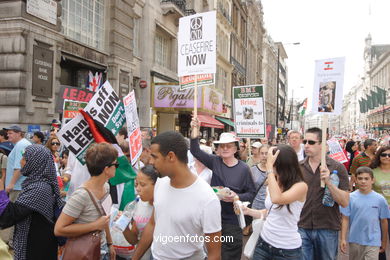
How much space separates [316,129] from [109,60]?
10877mm

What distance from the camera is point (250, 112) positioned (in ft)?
26.6

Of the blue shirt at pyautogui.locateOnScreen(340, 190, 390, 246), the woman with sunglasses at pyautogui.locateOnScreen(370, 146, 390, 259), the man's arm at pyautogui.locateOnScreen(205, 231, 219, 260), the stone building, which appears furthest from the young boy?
the stone building

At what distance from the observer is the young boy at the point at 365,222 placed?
415 centimetres

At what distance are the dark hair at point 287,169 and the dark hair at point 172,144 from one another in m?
1.13

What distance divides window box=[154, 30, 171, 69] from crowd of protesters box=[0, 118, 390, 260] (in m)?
15.3

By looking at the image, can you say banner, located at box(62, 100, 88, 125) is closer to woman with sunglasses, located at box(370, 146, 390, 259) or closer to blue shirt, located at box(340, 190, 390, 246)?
blue shirt, located at box(340, 190, 390, 246)

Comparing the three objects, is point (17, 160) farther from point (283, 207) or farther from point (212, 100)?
point (212, 100)

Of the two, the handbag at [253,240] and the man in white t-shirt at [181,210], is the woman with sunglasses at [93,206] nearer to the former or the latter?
the man in white t-shirt at [181,210]

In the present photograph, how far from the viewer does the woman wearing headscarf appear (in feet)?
10.5

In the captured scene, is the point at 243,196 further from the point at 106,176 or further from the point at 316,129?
the point at 106,176

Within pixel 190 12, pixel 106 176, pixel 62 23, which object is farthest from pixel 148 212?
pixel 190 12

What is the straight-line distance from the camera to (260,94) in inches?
313

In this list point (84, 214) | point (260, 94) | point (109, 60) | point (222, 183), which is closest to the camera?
point (84, 214)

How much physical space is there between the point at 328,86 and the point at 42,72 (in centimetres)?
802
